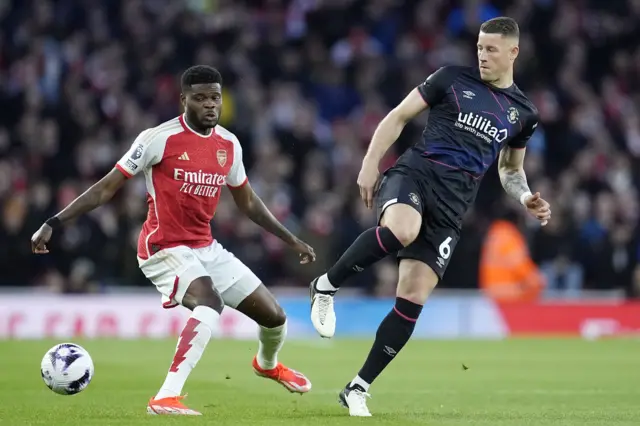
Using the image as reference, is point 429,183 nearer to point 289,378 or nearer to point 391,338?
point 391,338

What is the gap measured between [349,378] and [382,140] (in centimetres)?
437

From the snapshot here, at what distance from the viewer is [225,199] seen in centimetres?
1912

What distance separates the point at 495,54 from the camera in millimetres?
8469

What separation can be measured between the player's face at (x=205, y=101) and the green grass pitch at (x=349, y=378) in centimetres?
202

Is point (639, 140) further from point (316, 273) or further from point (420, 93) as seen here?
point (420, 93)

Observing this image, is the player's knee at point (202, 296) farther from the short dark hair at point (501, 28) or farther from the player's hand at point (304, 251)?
the short dark hair at point (501, 28)

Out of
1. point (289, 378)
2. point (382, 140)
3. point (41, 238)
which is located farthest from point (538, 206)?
point (41, 238)

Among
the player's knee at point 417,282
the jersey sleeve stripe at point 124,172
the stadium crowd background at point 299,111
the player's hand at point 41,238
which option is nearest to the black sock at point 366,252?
the player's knee at point 417,282

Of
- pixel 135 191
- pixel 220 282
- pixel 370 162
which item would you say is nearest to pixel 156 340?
pixel 135 191

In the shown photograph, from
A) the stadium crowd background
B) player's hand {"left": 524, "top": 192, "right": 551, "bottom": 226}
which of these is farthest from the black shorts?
the stadium crowd background

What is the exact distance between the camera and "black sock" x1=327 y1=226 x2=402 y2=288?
26.1 ft

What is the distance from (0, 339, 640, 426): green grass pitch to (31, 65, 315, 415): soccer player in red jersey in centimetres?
67

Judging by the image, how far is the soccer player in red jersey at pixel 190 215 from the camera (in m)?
8.23

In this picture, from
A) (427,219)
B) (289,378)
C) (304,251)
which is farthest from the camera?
(289,378)
